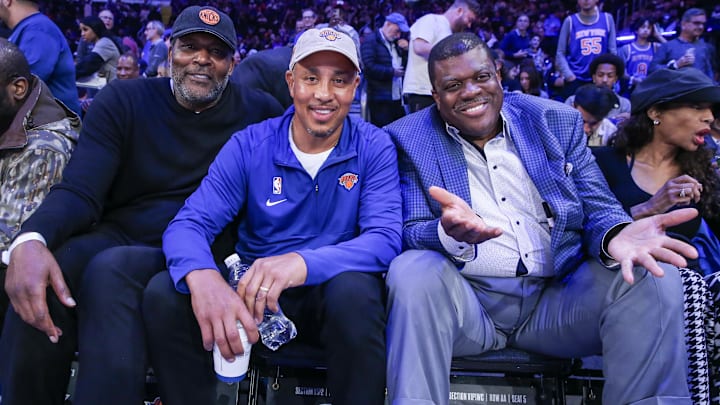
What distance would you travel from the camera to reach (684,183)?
271 centimetres

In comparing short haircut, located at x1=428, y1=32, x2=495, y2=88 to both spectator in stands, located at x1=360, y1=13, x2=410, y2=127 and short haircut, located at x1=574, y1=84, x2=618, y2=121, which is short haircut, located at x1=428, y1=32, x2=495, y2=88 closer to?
short haircut, located at x1=574, y1=84, x2=618, y2=121

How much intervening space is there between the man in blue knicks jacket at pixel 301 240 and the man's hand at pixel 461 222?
0.33 metres

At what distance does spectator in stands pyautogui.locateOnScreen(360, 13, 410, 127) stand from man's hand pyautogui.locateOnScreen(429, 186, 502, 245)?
5.24m

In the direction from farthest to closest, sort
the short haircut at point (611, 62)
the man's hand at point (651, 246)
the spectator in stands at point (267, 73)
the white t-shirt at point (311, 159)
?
the short haircut at point (611, 62) → the spectator in stands at point (267, 73) → the white t-shirt at point (311, 159) → the man's hand at point (651, 246)

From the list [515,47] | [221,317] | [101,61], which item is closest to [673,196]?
[221,317]

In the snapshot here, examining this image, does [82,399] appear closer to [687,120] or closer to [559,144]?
[559,144]

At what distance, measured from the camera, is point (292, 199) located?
239cm

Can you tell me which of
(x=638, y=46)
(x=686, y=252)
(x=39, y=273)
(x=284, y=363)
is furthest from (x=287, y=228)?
(x=638, y=46)

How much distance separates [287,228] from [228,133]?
61 cm

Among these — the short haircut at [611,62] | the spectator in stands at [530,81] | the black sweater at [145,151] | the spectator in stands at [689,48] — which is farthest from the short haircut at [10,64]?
the spectator in stands at [689,48]

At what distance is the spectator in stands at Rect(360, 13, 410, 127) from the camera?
7.16 meters

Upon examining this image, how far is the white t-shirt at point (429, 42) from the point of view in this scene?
620 centimetres

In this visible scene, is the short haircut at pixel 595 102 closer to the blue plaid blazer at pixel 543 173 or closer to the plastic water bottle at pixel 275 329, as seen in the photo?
the blue plaid blazer at pixel 543 173

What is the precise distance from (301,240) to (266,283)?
38cm
